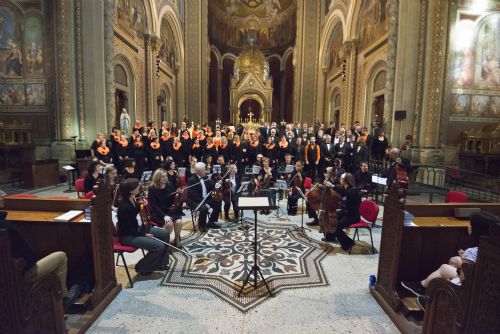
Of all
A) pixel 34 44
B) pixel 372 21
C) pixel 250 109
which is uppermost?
pixel 372 21

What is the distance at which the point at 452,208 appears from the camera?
4.00 metres

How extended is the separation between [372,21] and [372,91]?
136 inches

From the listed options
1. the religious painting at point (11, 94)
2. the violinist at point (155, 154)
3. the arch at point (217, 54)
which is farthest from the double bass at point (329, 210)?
the arch at point (217, 54)

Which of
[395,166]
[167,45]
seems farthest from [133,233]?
[167,45]

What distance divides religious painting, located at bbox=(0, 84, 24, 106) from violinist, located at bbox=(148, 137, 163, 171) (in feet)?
19.1

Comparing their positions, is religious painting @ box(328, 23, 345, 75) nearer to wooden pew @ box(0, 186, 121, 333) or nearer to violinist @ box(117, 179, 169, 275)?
Answer: violinist @ box(117, 179, 169, 275)

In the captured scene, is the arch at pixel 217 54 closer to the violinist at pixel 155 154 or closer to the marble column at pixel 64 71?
the marble column at pixel 64 71

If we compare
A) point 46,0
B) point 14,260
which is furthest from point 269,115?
point 14,260

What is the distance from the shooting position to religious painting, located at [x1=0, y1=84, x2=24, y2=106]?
11188 millimetres

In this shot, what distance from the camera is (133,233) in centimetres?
397

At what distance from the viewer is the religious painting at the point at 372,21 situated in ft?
41.7

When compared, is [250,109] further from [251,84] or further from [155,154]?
[155,154]

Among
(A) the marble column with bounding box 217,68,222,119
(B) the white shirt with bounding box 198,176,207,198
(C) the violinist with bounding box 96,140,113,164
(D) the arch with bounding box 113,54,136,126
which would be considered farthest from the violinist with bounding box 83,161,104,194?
(A) the marble column with bounding box 217,68,222,119

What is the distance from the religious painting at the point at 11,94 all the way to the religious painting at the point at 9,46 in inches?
18.5
